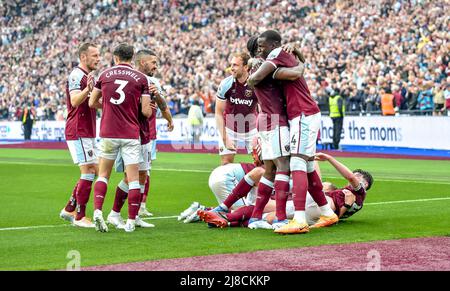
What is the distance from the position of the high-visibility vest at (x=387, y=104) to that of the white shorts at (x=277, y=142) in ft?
62.9

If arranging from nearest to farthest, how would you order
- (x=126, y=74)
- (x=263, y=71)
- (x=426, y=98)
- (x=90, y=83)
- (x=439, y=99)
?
(x=263, y=71)
(x=126, y=74)
(x=90, y=83)
(x=439, y=99)
(x=426, y=98)

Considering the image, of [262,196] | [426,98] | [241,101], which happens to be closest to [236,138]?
[241,101]

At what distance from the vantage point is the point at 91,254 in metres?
8.61

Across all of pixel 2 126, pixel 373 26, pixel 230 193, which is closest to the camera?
pixel 230 193

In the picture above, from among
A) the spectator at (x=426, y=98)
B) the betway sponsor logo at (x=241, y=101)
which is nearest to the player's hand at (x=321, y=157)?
the betway sponsor logo at (x=241, y=101)

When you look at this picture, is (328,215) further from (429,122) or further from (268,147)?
(429,122)

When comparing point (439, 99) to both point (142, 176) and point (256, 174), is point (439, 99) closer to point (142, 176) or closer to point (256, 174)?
point (142, 176)

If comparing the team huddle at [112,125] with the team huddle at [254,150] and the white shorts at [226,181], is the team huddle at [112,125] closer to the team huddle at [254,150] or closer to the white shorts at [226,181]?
the team huddle at [254,150]

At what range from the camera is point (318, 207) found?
10727mm

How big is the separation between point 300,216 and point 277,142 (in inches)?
37.7

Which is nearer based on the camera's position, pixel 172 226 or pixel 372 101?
pixel 172 226
